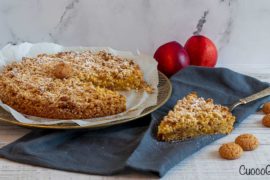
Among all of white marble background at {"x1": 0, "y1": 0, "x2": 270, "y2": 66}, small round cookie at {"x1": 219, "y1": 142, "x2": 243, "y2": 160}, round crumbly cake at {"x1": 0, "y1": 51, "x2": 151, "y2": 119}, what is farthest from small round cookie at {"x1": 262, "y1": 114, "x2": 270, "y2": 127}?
white marble background at {"x1": 0, "y1": 0, "x2": 270, "y2": 66}

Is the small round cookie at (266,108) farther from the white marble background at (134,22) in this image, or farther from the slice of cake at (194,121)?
the white marble background at (134,22)

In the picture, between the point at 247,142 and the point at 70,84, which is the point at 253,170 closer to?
the point at 247,142

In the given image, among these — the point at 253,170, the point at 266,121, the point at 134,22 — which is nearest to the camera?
the point at 253,170

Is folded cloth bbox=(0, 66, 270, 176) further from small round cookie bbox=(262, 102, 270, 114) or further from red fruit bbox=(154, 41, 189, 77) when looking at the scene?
red fruit bbox=(154, 41, 189, 77)

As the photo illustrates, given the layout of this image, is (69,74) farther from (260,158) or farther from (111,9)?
(260,158)

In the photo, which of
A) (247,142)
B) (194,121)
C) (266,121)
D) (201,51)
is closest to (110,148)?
(194,121)
